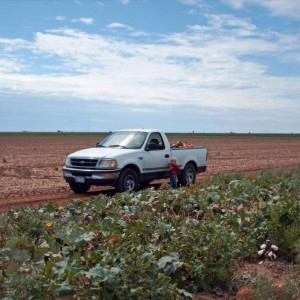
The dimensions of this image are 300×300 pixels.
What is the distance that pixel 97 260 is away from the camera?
5.52 m

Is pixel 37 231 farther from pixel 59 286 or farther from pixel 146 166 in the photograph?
pixel 146 166

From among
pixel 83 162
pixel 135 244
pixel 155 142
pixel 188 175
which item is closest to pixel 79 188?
pixel 83 162

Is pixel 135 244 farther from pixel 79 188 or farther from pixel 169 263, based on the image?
pixel 79 188

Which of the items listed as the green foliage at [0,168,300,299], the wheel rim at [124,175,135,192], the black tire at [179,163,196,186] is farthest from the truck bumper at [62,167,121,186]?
the green foliage at [0,168,300,299]

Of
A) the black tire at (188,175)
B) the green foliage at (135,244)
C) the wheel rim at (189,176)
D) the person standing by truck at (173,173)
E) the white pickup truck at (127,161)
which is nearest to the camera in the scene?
the green foliage at (135,244)

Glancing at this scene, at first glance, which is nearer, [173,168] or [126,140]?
[173,168]

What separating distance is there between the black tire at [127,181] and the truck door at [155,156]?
0.47 m

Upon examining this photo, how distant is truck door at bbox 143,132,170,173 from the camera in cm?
1489

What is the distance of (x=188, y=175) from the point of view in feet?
54.3

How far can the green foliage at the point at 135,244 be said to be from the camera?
485 centimetres

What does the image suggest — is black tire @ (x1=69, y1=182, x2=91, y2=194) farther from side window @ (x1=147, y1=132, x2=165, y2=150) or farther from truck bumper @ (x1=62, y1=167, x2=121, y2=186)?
side window @ (x1=147, y1=132, x2=165, y2=150)

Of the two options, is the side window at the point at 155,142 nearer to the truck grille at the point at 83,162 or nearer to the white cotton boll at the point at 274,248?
the truck grille at the point at 83,162

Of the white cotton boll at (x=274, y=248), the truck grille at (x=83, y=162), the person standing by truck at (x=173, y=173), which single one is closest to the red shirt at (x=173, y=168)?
the person standing by truck at (x=173, y=173)

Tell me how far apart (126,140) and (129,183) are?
57.3 inches
